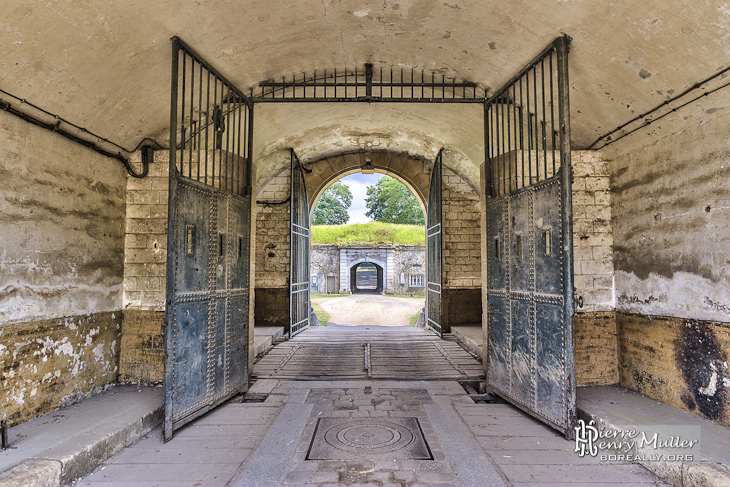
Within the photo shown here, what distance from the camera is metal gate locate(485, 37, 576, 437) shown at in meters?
3.53

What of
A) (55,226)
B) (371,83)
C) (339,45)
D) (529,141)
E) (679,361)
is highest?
(339,45)

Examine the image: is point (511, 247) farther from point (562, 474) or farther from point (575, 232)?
point (562, 474)

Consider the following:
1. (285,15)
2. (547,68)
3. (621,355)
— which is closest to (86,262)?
(285,15)

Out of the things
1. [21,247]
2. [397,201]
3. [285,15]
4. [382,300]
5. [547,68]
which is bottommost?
[382,300]

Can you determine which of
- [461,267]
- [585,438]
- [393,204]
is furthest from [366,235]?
[585,438]

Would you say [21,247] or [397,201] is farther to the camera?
[397,201]

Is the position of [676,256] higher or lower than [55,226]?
lower

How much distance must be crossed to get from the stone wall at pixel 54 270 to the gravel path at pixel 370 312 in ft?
27.9

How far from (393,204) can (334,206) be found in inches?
227

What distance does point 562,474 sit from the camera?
293cm

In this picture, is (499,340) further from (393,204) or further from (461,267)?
(393,204)

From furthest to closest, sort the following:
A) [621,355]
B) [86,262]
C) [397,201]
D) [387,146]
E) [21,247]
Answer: [397,201] < [387,146] < [621,355] < [86,262] < [21,247]

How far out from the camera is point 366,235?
24.6 meters

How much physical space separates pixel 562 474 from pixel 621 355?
2292 mm
